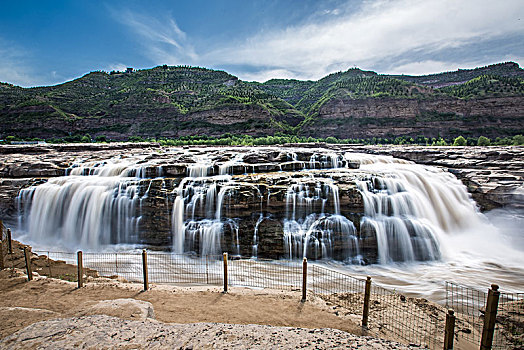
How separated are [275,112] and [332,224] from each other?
202 ft

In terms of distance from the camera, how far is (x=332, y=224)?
523 inches

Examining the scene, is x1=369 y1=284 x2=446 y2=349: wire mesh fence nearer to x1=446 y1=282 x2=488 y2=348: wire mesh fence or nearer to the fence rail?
the fence rail

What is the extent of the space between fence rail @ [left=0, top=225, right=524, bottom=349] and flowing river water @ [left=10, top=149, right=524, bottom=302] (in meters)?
1.13

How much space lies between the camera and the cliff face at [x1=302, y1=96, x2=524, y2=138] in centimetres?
4984

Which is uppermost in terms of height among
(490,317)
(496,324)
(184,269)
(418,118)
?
(418,118)

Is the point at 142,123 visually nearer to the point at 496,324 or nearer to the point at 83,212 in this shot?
the point at 83,212

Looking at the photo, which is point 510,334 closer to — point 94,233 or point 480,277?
point 480,277

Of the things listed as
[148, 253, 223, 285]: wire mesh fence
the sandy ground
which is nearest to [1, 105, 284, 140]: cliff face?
[148, 253, 223, 285]: wire mesh fence

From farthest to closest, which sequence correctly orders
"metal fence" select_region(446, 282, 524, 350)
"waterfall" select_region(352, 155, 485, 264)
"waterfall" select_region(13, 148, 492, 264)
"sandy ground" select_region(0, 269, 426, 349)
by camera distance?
"waterfall" select_region(13, 148, 492, 264) < "waterfall" select_region(352, 155, 485, 264) < "metal fence" select_region(446, 282, 524, 350) < "sandy ground" select_region(0, 269, 426, 349)

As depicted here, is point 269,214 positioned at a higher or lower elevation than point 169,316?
higher

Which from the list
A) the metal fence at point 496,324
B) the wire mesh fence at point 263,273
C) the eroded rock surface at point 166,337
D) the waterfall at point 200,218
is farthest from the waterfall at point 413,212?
the eroded rock surface at point 166,337

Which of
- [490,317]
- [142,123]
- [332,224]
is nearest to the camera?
[490,317]

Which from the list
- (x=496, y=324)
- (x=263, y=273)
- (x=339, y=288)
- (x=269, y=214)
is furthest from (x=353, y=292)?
(x=269, y=214)

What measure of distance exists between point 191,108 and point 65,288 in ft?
224
